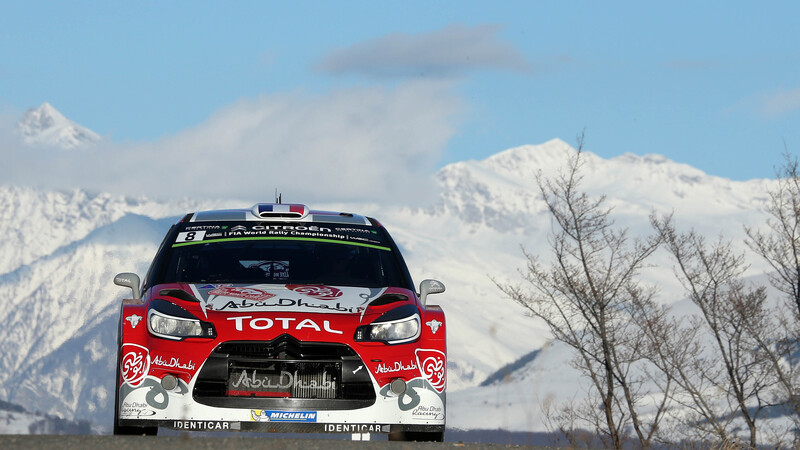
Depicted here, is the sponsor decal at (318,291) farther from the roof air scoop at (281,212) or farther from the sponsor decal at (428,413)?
the roof air scoop at (281,212)

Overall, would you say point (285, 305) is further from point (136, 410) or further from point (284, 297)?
point (136, 410)

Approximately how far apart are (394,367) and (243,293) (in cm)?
104

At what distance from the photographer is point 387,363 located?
Answer: 7.21 meters

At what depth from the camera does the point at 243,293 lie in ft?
24.8

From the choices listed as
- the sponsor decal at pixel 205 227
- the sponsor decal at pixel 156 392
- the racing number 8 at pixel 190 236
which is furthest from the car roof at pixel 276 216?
the sponsor decal at pixel 156 392

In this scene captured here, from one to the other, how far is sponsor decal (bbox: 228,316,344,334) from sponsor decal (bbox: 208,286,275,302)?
1.01ft

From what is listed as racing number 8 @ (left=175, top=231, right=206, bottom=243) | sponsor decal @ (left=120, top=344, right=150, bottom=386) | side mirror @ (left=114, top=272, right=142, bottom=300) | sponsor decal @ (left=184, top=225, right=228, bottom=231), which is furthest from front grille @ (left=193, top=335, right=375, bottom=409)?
sponsor decal @ (left=184, top=225, right=228, bottom=231)

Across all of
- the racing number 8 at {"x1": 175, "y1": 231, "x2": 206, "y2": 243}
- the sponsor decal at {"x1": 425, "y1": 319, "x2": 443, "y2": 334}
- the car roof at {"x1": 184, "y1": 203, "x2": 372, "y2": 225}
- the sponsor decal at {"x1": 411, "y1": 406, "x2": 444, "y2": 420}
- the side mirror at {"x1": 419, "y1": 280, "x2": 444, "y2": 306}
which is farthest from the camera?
the car roof at {"x1": 184, "y1": 203, "x2": 372, "y2": 225}

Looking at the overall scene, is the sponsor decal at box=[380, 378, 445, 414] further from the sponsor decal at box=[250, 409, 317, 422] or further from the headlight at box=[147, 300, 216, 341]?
the headlight at box=[147, 300, 216, 341]

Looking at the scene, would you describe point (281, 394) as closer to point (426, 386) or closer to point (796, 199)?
point (426, 386)

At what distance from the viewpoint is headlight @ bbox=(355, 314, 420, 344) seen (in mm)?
7188

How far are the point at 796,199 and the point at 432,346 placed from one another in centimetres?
3252

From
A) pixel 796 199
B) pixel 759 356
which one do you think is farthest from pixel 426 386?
pixel 759 356

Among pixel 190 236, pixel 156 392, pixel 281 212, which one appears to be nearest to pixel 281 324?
pixel 156 392
